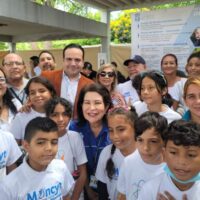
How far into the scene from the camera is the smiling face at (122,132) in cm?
252

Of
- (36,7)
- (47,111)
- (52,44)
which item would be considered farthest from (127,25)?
(47,111)

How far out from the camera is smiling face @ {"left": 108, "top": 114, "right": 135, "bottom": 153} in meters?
2.52

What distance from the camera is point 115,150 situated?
2.63m

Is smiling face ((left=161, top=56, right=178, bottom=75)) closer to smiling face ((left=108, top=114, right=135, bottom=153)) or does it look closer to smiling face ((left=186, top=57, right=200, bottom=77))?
smiling face ((left=186, top=57, right=200, bottom=77))

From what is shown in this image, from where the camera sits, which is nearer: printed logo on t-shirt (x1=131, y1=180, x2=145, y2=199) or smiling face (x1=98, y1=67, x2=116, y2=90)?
printed logo on t-shirt (x1=131, y1=180, x2=145, y2=199)

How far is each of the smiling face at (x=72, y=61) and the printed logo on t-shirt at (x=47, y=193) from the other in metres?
1.89

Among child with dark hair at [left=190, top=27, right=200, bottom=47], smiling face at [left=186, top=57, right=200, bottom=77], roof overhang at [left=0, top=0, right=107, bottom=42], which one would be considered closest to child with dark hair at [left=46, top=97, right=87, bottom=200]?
smiling face at [left=186, top=57, right=200, bottom=77]

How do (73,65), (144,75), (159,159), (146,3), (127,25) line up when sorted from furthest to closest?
(127,25)
(146,3)
(73,65)
(144,75)
(159,159)

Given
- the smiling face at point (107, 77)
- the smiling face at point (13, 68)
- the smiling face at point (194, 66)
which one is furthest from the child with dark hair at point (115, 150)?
the smiling face at point (194, 66)

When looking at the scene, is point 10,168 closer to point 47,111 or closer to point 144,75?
point 47,111

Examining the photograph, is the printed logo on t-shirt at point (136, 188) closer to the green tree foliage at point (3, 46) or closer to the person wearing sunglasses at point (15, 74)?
the person wearing sunglasses at point (15, 74)

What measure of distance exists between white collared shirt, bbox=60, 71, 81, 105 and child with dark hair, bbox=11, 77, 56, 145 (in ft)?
2.00

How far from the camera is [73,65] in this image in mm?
3820

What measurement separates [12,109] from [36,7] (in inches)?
128
